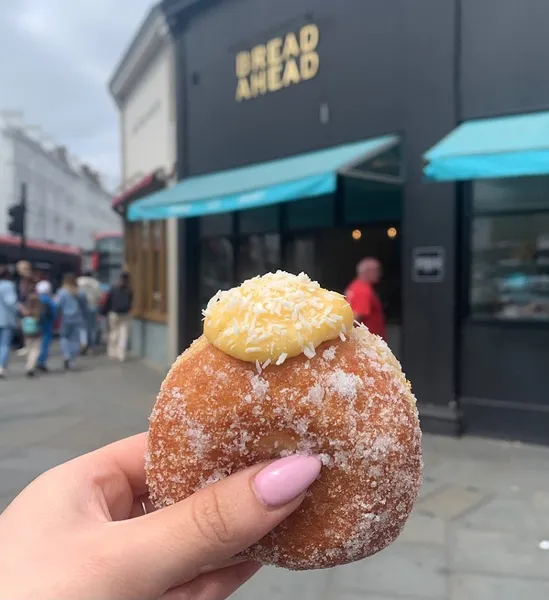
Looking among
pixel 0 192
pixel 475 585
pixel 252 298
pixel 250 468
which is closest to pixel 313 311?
pixel 252 298

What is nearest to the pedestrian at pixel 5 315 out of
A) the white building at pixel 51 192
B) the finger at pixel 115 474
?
the finger at pixel 115 474

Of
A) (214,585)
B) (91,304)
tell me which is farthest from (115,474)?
(91,304)

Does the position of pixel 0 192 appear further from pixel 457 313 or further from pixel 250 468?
pixel 250 468

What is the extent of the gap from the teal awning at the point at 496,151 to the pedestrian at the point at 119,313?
849cm

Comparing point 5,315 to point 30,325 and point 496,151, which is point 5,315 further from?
point 496,151

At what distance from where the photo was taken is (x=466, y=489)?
15.9 feet

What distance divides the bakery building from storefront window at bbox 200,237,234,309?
1334 mm

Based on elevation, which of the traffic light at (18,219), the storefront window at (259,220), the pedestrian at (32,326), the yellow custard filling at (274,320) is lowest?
the pedestrian at (32,326)

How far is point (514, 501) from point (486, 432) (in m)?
1.76

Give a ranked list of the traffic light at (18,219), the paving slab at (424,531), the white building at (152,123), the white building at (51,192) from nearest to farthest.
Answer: the paving slab at (424,531)
the white building at (152,123)
the traffic light at (18,219)
the white building at (51,192)

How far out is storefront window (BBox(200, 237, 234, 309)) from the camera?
989 cm

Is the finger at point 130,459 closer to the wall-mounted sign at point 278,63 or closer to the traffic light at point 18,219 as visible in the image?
the wall-mounted sign at point 278,63

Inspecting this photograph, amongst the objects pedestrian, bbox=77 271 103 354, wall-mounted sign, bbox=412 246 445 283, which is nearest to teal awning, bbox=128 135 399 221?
wall-mounted sign, bbox=412 246 445 283

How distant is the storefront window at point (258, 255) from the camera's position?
9.06 m
